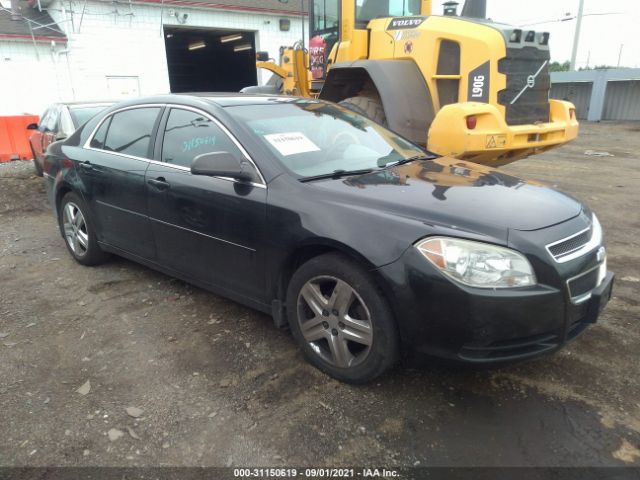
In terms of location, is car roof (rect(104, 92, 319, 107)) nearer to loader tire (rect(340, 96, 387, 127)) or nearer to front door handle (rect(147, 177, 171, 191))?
front door handle (rect(147, 177, 171, 191))

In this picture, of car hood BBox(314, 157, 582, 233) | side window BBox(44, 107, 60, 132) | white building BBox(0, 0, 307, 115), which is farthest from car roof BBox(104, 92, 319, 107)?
white building BBox(0, 0, 307, 115)

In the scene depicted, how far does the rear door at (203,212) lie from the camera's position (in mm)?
3127

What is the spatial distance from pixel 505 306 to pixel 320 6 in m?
6.60

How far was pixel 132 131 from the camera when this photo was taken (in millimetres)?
4125

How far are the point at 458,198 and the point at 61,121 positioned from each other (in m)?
7.46

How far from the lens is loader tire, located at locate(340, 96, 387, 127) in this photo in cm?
641

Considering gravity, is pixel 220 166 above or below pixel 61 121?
above

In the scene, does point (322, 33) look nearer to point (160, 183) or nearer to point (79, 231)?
point (79, 231)

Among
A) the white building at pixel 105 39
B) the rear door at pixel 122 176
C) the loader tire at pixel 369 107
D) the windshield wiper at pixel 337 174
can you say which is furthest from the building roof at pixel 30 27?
the windshield wiper at pixel 337 174

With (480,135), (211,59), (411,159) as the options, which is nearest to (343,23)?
(480,135)

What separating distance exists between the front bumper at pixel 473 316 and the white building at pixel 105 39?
14.8m

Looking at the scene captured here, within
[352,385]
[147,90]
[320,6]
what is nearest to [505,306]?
[352,385]

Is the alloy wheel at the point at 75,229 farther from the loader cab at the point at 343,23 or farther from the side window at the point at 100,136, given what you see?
the loader cab at the point at 343,23

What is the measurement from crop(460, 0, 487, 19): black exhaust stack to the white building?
11416 mm
